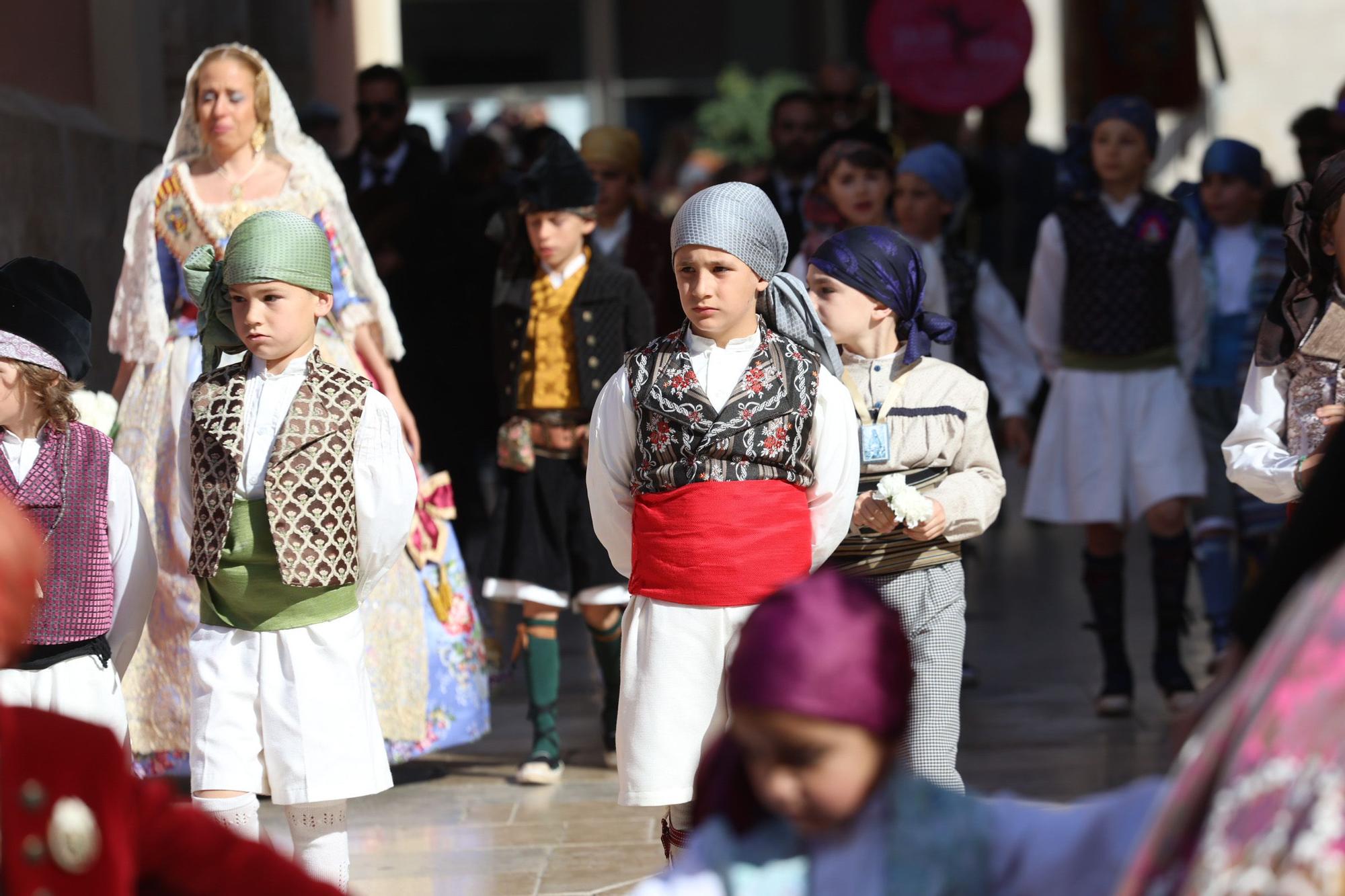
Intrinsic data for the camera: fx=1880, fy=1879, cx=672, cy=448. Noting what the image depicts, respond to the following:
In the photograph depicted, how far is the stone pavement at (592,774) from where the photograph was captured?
193 inches

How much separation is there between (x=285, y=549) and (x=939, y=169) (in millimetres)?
3729

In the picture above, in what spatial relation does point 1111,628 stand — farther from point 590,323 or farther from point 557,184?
point 557,184

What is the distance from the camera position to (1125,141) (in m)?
6.56

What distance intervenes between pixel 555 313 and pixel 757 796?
3.75m

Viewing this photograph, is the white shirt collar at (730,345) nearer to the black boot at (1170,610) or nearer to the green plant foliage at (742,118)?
the black boot at (1170,610)

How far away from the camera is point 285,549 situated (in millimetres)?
3930

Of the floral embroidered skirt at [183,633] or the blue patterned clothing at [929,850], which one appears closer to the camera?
the blue patterned clothing at [929,850]

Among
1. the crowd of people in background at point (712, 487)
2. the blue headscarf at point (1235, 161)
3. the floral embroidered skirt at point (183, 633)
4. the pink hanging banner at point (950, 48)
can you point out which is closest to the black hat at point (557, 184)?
the crowd of people in background at point (712, 487)

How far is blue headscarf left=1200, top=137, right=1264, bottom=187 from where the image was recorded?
7250mm

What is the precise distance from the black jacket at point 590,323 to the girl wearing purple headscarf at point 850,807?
3.57 metres

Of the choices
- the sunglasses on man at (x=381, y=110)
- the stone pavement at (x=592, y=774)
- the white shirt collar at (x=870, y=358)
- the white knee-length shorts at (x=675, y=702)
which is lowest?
the stone pavement at (x=592, y=774)

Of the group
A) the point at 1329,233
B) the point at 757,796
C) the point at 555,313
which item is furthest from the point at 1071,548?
the point at 757,796

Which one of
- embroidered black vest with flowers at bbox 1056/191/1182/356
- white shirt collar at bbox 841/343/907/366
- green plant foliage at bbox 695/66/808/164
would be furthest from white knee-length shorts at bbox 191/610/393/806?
green plant foliage at bbox 695/66/808/164

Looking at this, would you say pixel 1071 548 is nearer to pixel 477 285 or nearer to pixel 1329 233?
pixel 477 285
